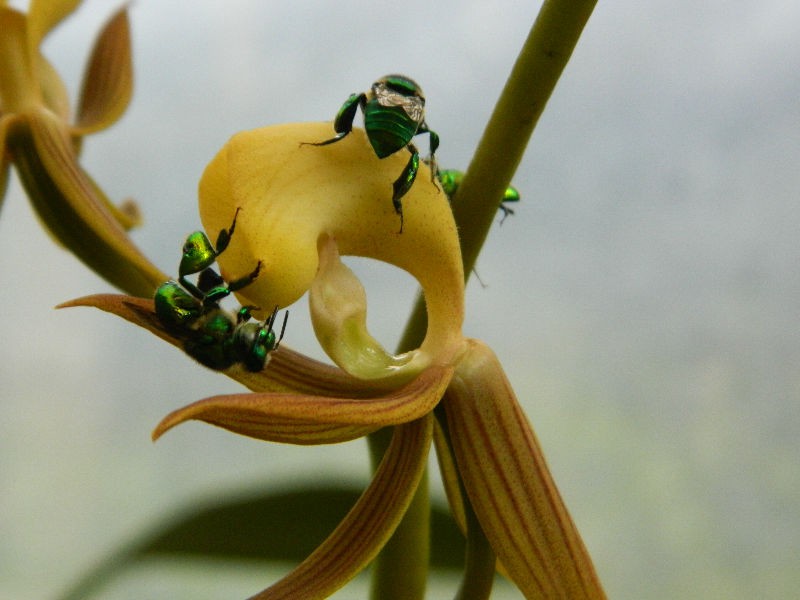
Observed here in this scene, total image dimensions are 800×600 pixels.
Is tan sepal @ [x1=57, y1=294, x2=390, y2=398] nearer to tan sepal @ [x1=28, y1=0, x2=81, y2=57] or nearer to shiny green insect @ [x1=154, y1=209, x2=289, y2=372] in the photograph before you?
shiny green insect @ [x1=154, y1=209, x2=289, y2=372]

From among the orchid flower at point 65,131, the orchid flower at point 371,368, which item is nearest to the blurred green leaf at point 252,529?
the orchid flower at point 65,131

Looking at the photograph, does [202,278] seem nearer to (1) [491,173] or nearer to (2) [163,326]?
(2) [163,326]

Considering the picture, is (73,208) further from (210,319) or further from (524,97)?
(524,97)

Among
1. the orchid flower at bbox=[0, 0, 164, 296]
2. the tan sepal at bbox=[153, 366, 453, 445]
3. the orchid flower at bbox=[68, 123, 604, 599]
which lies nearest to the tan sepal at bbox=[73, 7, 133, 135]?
the orchid flower at bbox=[0, 0, 164, 296]

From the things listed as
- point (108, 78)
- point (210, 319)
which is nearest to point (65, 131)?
point (108, 78)

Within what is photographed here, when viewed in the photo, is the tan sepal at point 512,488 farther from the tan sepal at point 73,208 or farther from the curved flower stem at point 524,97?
the tan sepal at point 73,208

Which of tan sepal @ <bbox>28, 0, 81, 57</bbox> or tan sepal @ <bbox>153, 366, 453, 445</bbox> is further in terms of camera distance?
tan sepal @ <bbox>28, 0, 81, 57</bbox>

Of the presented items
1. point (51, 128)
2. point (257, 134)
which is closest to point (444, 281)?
point (257, 134)
